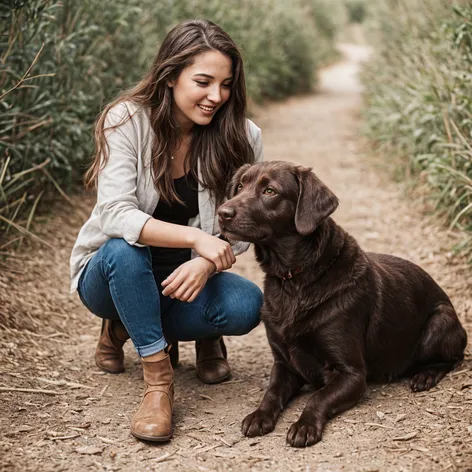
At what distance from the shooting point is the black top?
3.10 m

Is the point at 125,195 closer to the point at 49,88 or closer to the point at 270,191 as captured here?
the point at 270,191

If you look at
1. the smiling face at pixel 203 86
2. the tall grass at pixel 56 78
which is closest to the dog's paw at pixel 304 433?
the smiling face at pixel 203 86

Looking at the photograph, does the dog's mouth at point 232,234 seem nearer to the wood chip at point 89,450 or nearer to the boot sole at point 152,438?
the boot sole at point 152,438

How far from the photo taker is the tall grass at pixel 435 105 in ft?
14.8

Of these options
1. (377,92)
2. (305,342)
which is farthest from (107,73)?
(377,92)

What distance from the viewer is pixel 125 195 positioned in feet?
9.24

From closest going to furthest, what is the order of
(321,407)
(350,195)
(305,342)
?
(321,407), (305,342), (350,195)

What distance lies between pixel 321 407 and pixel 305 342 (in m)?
0.30

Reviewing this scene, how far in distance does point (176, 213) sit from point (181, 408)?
0.91 m

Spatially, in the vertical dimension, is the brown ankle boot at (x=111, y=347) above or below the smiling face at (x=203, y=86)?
below

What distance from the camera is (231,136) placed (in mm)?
3088

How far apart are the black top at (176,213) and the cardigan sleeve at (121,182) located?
0.22 metres

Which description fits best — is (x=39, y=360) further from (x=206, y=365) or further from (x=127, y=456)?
(x=127, y=456)

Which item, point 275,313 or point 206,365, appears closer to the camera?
point 275,313
